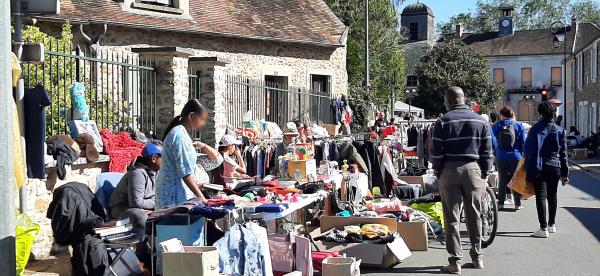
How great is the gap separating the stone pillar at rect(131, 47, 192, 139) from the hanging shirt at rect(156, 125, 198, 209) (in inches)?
175

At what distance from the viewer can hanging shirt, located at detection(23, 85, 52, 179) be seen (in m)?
7.32

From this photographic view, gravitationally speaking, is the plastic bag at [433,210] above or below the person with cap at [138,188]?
below

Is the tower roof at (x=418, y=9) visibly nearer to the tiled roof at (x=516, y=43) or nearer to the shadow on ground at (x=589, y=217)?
the tiled roof at (x=516, y=43)

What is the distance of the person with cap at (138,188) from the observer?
793 cm

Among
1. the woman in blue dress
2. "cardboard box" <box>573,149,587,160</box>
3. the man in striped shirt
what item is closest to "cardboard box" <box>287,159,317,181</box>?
the man in striped shirt

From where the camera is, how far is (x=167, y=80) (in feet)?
38.0

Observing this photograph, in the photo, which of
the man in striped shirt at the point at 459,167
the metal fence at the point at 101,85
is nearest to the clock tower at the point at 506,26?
the metal fence at the point at 101,85

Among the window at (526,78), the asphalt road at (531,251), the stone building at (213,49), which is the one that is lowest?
the asphalt road at (531,251)

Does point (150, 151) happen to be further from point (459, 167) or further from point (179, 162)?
point (459, 167)

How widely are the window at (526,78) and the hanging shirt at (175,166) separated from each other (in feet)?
221

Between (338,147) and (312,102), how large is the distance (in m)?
8.29

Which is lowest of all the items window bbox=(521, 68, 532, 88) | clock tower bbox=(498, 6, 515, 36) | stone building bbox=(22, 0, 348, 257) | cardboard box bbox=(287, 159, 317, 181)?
cardboard box bbox=(287, 159, 317, 181)

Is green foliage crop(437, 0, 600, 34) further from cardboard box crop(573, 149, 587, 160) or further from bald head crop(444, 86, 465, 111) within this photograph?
bald head crop(444, 86, 465, 111)

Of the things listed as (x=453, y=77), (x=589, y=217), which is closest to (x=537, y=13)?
(x=453, y=77)
